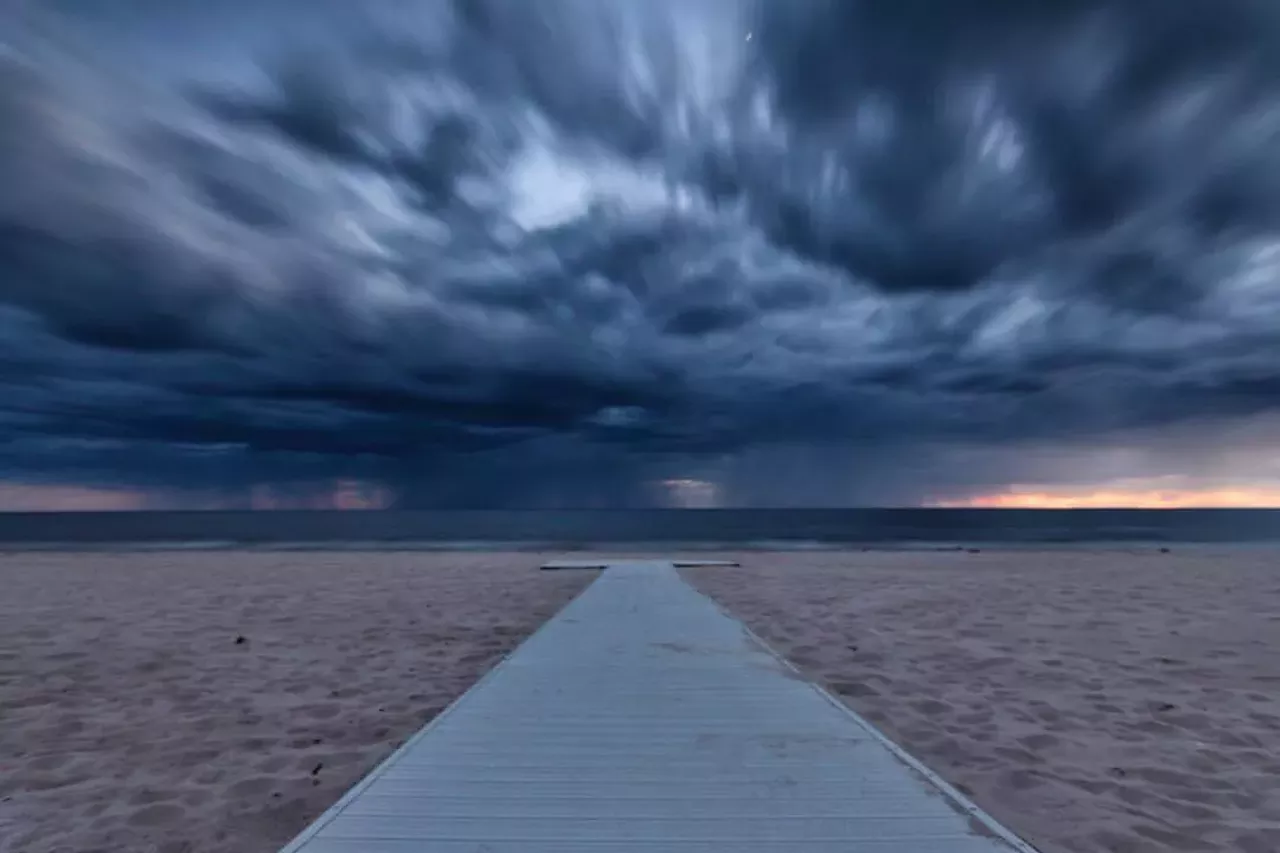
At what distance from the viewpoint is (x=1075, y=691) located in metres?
7.83

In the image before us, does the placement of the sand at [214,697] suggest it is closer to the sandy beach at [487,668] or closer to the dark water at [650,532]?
the sandy beach at [487,668]

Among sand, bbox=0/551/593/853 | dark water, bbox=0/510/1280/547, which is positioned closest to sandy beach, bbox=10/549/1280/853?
sand, bbox=0/551/593/853

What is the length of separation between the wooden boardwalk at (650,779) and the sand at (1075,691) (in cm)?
121

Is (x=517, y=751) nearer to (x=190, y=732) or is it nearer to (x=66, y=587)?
(x=190, y=732)

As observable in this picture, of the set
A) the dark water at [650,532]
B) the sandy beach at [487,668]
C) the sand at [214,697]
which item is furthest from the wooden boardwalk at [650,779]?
the dark water at [650,532]

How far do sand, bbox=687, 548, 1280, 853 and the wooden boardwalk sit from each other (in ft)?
3.97

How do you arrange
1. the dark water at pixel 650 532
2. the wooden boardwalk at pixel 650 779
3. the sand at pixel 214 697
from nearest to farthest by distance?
the wooden boardwalk at pixel 650 779 → the sand at pixel 214 697 → the dark water at pixel 650 532

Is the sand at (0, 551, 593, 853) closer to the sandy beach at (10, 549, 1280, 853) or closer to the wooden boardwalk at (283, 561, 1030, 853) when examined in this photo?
the sandy beach at (10, 549, 1280, 853)

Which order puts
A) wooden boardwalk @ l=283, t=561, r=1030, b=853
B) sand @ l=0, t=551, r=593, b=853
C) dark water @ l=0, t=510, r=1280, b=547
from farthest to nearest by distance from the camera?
dark water @ l=0, t=510, r=1280, b=547, sand @ l=0, t=551, r=593, b=853, wooden boardwalk @ l=283, t=561, r=1030, b=853

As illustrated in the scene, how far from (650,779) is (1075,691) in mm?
6020

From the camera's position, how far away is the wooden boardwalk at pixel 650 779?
350cm

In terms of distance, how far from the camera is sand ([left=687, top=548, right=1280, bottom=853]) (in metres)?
4.91

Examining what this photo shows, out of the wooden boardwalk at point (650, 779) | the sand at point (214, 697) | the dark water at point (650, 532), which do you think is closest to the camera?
the wooden boardwalk at point (650, 779)

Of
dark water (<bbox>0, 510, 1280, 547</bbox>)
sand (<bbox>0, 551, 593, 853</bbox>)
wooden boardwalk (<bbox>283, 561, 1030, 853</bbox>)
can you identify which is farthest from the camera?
dark water (<bbox>0, 510, 1280, 547</bbox>)
